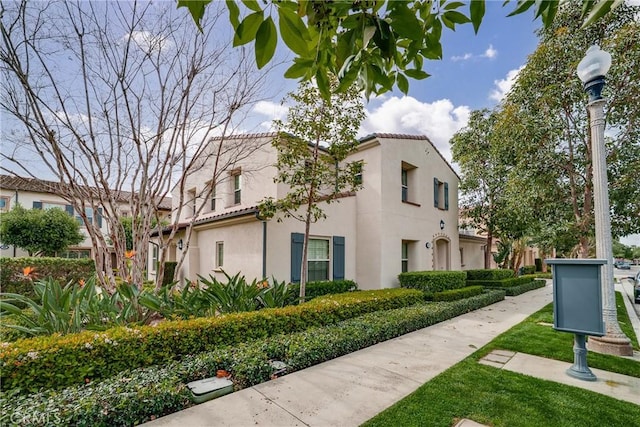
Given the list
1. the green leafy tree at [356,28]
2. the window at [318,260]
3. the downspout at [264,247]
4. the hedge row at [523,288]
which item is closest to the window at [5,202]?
the downspout at [264,247]

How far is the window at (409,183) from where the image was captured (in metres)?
12.9

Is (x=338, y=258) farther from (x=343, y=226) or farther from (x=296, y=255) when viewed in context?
(x=296, y=255)

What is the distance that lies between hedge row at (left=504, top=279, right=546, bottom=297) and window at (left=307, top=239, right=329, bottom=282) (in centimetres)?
977

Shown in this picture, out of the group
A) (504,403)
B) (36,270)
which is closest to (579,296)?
(504,403)

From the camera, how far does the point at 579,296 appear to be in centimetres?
458

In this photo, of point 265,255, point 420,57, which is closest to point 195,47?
point 265,255

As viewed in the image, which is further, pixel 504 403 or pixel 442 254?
pixel 442 254

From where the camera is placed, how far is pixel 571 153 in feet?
30.7

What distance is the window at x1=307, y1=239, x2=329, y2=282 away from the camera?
32.6ft

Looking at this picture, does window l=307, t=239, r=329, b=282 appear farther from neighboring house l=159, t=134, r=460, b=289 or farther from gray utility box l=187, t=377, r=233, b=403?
gray utility box l=187, t=377, r=233, b=403

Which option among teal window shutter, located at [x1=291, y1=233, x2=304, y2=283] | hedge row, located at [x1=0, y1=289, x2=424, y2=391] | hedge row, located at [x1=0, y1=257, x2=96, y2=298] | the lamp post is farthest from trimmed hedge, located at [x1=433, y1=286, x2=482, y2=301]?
hedge row, located at [x1=0, y1=257, x2=96, y2=298]

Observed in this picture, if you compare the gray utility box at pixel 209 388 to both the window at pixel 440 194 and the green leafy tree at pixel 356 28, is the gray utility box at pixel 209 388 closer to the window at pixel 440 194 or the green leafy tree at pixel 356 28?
the green leafy tree at pixel 356 28

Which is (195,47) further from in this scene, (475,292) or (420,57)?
(475,292)

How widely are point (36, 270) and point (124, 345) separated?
13185mm
